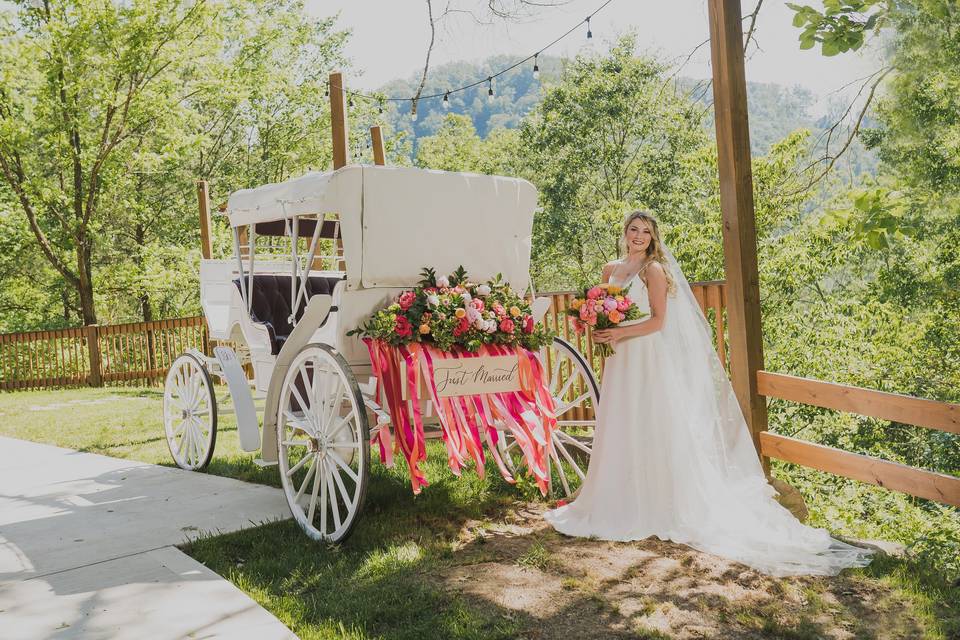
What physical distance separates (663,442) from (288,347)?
2.45m

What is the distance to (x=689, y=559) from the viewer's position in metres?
4.21

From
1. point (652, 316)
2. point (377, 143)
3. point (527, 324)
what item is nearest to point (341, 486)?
point (527, 324)

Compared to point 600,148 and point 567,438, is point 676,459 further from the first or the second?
point 600,148

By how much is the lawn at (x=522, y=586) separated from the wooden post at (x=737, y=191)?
1.54 meters

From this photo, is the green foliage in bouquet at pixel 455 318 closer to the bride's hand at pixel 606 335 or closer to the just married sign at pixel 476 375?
the just married sign at pixel 476 375

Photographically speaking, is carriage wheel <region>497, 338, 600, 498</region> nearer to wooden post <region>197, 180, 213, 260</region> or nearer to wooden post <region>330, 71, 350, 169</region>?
wooden post <region>330, 71, 350, 169</region>

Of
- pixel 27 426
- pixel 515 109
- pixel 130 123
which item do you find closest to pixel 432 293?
pixel 27 426

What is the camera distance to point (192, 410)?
689 cm

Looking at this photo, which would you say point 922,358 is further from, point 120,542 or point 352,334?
point 120,542

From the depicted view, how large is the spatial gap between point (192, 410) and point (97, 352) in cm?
1133

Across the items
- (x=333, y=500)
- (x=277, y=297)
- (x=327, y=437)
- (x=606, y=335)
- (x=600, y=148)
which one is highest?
(x=600, y=148)

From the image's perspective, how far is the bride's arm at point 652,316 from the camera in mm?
4906

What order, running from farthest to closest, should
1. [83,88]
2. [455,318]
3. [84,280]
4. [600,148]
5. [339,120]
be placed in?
1. [600,148]
2. [84,280]
3. [83,88]
4. [339,120]
5. [455,318]

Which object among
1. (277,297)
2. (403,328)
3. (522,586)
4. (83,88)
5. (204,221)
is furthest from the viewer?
(83,88)
